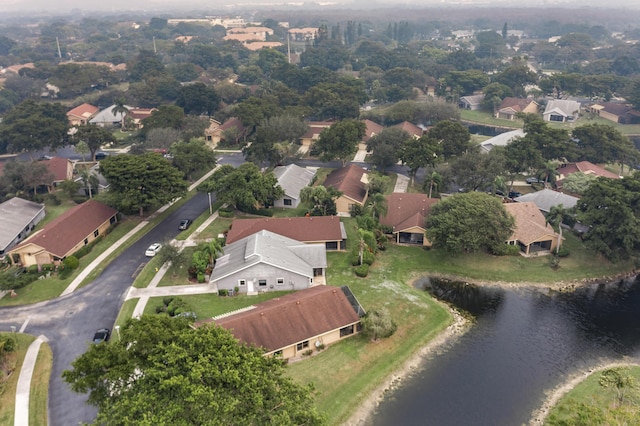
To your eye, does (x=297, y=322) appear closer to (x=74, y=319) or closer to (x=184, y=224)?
(x=74, y=319)

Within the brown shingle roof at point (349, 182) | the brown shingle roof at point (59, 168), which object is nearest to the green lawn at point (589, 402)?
the brown shingle roof at point (349, 182)

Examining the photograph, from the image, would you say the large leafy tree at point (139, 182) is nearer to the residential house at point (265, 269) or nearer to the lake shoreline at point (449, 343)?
the residential house at point (265, 269)

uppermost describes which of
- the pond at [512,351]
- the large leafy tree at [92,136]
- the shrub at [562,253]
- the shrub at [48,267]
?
the large leafy tree at [92,136]

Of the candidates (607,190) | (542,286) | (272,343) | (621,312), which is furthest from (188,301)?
(607,190)

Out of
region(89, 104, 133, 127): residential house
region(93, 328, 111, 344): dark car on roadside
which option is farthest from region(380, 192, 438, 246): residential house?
region(89, 104, 133, 127): residential house

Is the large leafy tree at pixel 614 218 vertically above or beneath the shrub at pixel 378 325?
above

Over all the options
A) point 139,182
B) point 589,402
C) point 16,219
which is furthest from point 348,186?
point 16,219

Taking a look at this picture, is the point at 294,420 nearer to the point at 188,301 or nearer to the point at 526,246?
the point at 188,301
